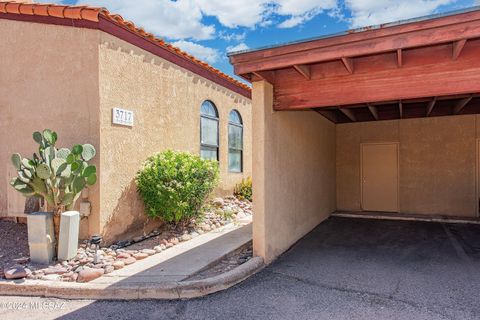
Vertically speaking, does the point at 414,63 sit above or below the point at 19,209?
above

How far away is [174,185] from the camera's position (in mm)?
6246

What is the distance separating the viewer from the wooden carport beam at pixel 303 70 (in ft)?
15.0

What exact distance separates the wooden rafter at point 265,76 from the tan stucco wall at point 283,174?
95 millimetres

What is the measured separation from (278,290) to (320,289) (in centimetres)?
55

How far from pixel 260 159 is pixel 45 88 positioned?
163 inches

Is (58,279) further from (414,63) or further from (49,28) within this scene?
(414,63)

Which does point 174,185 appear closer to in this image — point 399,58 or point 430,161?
point 399,58

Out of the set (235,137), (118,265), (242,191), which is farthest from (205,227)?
(235,137)

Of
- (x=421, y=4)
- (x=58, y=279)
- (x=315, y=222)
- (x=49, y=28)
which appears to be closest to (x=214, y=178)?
(x=315, y=222)

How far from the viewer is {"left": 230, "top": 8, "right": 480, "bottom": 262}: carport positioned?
401cm

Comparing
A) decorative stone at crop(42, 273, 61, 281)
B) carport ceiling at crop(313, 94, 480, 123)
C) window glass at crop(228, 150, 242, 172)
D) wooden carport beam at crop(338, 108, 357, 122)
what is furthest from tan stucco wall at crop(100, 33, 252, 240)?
wooden carport beam at crop(338, 108, 357, 122)

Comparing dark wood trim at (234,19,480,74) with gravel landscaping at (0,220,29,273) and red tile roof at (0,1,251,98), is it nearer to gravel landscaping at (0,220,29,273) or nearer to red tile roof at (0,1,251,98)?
red tile roof at (0,1,251,98)

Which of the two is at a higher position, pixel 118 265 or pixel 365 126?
pixel 365 126

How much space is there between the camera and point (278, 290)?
4203 millimetres
